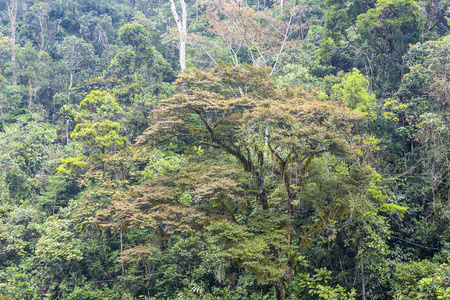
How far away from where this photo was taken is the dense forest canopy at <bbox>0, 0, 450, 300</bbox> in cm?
823

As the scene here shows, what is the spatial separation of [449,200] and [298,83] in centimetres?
637

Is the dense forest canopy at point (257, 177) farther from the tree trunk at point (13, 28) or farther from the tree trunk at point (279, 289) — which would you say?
the tree trunk at point (13, 28)

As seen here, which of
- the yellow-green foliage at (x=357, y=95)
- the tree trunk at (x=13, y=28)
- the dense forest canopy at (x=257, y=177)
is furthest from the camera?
the tree trunk at (x=13, y=28)

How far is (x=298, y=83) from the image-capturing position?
13.1m

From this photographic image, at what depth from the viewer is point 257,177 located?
9.15m

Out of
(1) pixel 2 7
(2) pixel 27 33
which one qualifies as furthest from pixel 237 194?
(1) pixel 2 7

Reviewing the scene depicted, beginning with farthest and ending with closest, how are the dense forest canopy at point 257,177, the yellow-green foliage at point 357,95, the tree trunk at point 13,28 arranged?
the tree trunk at point 13,28 < the yellow-green foliage at point 357,95 < the dense forest canopy at point 257,177

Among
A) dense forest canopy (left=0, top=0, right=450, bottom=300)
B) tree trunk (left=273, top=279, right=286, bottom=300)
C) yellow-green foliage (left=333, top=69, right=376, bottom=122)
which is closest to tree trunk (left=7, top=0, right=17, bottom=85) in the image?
dense forest canopy (left=0, top=0, right=450, bottom=300)

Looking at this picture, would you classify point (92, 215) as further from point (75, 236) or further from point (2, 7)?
point (2, 7)

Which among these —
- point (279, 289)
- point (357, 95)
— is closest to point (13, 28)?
point (357, 95)

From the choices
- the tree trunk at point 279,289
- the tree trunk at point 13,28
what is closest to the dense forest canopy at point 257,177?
the tree trunk at point 279,289

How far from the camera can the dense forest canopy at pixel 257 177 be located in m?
8.23

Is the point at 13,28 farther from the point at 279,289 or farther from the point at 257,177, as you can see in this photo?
the point at 279,289

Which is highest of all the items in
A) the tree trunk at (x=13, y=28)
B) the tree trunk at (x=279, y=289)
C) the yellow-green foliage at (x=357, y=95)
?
the tree trunk at (x=13, y=28)
